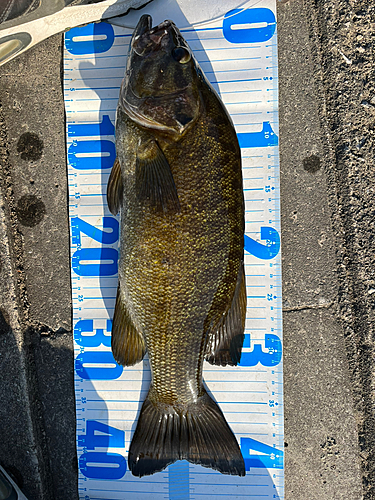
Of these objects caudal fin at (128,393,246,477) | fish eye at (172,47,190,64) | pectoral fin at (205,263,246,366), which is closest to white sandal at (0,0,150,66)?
fish eye at (172,47,190,64)

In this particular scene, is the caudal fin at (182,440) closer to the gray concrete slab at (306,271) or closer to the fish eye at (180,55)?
the gray concrete slab at (306,271)

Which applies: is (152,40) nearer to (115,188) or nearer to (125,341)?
(115,188)

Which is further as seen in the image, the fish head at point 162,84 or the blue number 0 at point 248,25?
the blue number 0 at point 248,25

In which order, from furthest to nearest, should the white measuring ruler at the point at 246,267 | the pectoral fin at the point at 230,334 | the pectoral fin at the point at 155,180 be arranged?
the white measuring ruler at the point at 246,267
the pectoral fin at the point at 230,334
the pectoral fin at the point at 155,180

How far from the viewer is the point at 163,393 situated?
6.22 ft

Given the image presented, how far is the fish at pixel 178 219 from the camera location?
1.61 meters

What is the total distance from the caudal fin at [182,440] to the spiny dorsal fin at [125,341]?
324mm

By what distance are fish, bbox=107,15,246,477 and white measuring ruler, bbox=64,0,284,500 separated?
1.39 ft

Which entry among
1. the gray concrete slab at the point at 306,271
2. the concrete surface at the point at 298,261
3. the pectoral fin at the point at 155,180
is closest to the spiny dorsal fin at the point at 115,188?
the pectoral fin at the point at 155,180

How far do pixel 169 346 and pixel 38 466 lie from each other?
1421mm

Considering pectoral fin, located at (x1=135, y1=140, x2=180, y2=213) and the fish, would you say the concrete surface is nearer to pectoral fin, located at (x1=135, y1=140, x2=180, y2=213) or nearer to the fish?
the fish

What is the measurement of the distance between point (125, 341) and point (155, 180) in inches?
38.1

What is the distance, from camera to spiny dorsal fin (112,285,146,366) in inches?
75.0

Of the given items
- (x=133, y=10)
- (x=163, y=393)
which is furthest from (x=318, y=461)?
(x=133, y=10)
